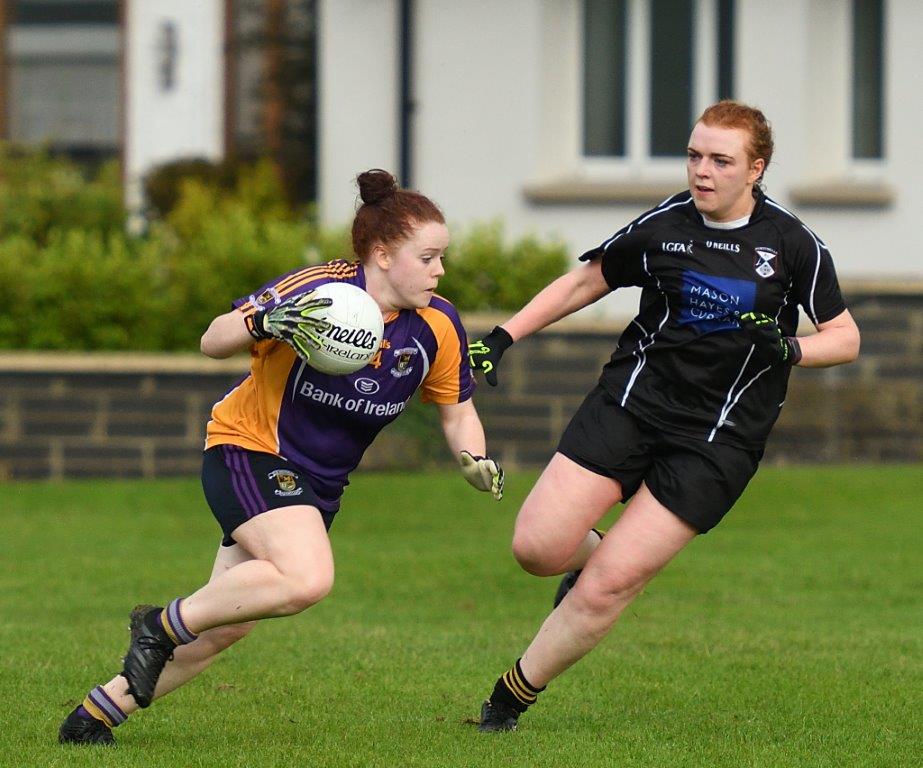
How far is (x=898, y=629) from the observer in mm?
8477

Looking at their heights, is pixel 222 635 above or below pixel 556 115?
below

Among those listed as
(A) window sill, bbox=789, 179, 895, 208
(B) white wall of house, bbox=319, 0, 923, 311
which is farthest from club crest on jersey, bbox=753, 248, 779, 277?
(A) window sill, bbox=789, 179, 895, 208

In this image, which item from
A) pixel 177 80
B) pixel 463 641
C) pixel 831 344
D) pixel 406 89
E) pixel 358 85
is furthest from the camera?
pixel 177 80

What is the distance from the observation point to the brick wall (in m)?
13.2

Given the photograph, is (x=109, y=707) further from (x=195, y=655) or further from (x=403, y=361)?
(x=403, y=361)

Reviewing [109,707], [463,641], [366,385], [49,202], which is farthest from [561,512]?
[49,202]

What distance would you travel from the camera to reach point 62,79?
1958cm

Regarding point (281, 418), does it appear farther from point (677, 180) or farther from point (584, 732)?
point (677, 180)

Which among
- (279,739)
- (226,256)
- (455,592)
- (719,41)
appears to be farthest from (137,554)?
(719,41)

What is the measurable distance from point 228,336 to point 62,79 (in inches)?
585

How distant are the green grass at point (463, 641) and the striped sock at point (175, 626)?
39cm

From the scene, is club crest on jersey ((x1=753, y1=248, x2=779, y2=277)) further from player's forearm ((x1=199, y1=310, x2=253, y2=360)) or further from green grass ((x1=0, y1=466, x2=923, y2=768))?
player's forearm ((x1=199, y1=310, x2=253, y2=360))

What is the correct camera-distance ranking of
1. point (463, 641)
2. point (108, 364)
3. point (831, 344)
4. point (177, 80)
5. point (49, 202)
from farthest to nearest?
point (177, 80), point (49, 202), point (108, 364), point (463, 641), point (831, 344)

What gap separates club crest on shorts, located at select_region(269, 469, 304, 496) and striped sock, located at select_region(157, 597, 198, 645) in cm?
47
